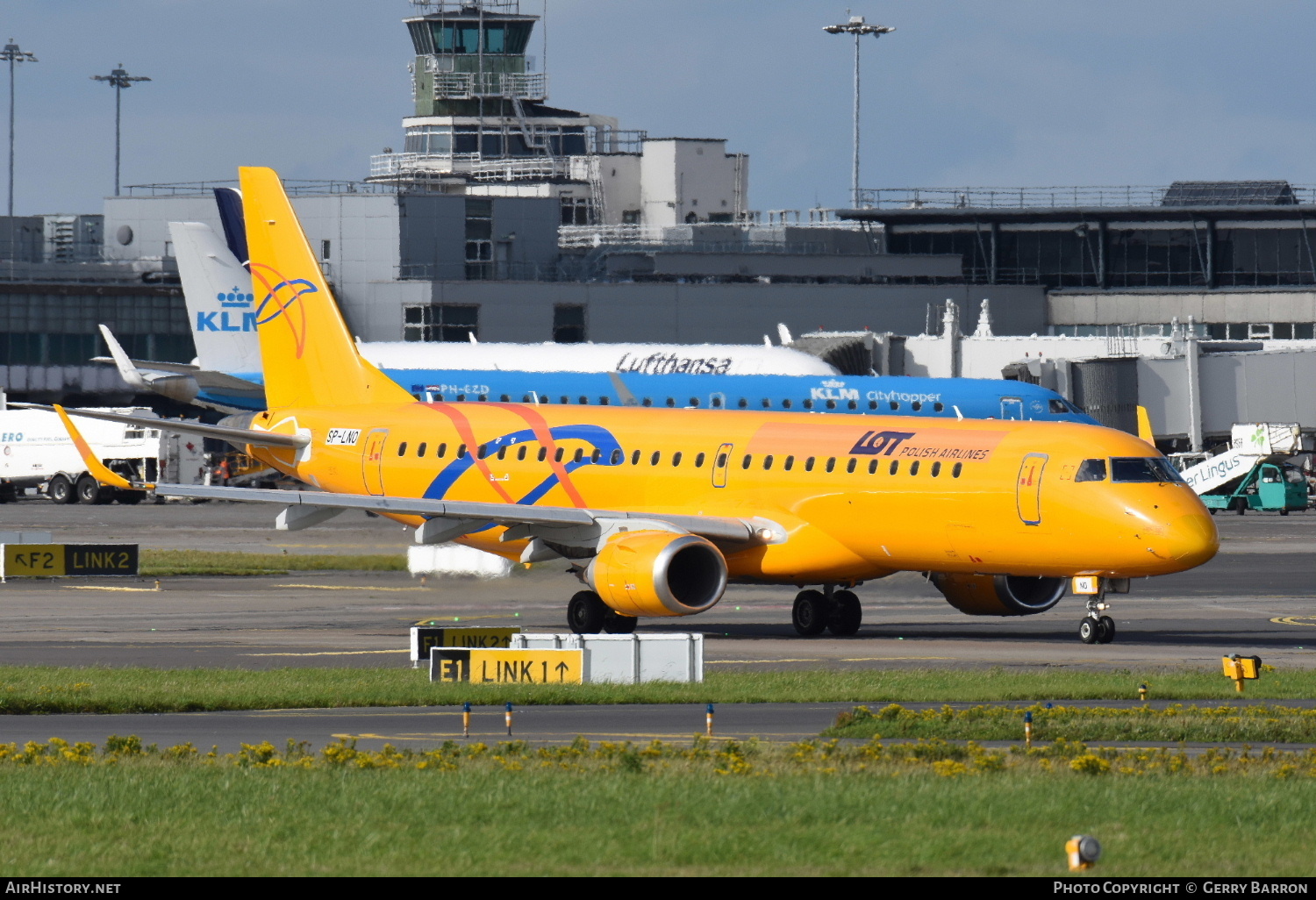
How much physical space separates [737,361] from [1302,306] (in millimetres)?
60627

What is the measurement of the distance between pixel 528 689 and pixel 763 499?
11278 mm

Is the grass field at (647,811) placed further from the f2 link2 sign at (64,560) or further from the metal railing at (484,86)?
the metal railing at (484,86)

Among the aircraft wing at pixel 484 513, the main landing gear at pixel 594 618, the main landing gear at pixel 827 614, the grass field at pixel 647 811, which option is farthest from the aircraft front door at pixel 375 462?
the grass field at pixel 647 811

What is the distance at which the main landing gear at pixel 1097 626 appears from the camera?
34.8 meters

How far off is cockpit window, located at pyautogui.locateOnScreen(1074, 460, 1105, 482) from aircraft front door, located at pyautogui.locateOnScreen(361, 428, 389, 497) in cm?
1530

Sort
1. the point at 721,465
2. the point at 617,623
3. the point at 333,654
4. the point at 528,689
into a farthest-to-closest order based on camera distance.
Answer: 1. the point at 721,465
2. the point at 617,623
3. the point at 333,654
4. the point at 528,689

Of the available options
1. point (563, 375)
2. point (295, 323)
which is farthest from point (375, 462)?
point (563, 375)

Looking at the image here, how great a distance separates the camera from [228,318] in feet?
263

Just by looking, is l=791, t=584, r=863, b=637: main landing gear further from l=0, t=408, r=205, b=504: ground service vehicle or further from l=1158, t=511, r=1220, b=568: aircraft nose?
l=0, t=408, r=205, b=504: ground service vehicle

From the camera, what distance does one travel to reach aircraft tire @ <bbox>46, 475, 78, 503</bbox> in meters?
92.3

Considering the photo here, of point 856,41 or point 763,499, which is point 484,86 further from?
point 763,499

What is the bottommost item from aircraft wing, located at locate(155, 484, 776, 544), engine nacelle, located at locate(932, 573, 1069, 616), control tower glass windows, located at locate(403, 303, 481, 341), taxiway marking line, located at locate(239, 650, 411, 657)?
taxiway marking line, located at locate(239, 650, 411, 657)

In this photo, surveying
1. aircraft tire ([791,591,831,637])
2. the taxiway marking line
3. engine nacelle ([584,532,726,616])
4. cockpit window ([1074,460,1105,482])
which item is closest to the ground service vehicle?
aircraft tire ([791,591,831,637])

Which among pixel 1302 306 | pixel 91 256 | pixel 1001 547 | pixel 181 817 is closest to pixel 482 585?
pixel 1001 547
